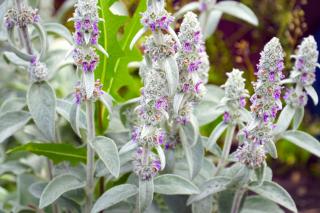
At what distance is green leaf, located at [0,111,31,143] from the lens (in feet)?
3.19

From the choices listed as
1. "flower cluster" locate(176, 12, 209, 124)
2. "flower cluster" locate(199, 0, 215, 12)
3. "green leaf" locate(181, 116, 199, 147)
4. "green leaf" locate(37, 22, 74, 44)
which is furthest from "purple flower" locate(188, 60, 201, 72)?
"flower cluster" locate(199, 0, 215, 12)

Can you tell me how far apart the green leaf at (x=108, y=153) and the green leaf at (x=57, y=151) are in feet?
0.43

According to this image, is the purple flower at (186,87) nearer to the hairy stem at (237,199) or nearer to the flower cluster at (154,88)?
the flower cluster at (154,88)

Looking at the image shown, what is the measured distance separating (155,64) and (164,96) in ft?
0.18

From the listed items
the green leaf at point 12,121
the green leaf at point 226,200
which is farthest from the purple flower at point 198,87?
the green leaf at point 12,121

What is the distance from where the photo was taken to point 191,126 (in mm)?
979

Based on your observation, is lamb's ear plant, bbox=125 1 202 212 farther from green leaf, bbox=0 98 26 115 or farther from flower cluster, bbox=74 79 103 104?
green leaf, bbox=0 98 26 115

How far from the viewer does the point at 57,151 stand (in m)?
1.03

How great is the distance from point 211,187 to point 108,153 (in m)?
0.19

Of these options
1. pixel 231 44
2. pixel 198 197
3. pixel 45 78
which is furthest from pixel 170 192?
pixel 231 44

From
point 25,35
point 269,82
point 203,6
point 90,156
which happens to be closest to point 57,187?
point 90,156

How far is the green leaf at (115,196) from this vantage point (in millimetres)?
878

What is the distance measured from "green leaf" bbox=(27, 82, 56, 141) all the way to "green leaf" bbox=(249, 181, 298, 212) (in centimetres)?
35

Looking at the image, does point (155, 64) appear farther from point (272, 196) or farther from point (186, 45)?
point (272, 196)
